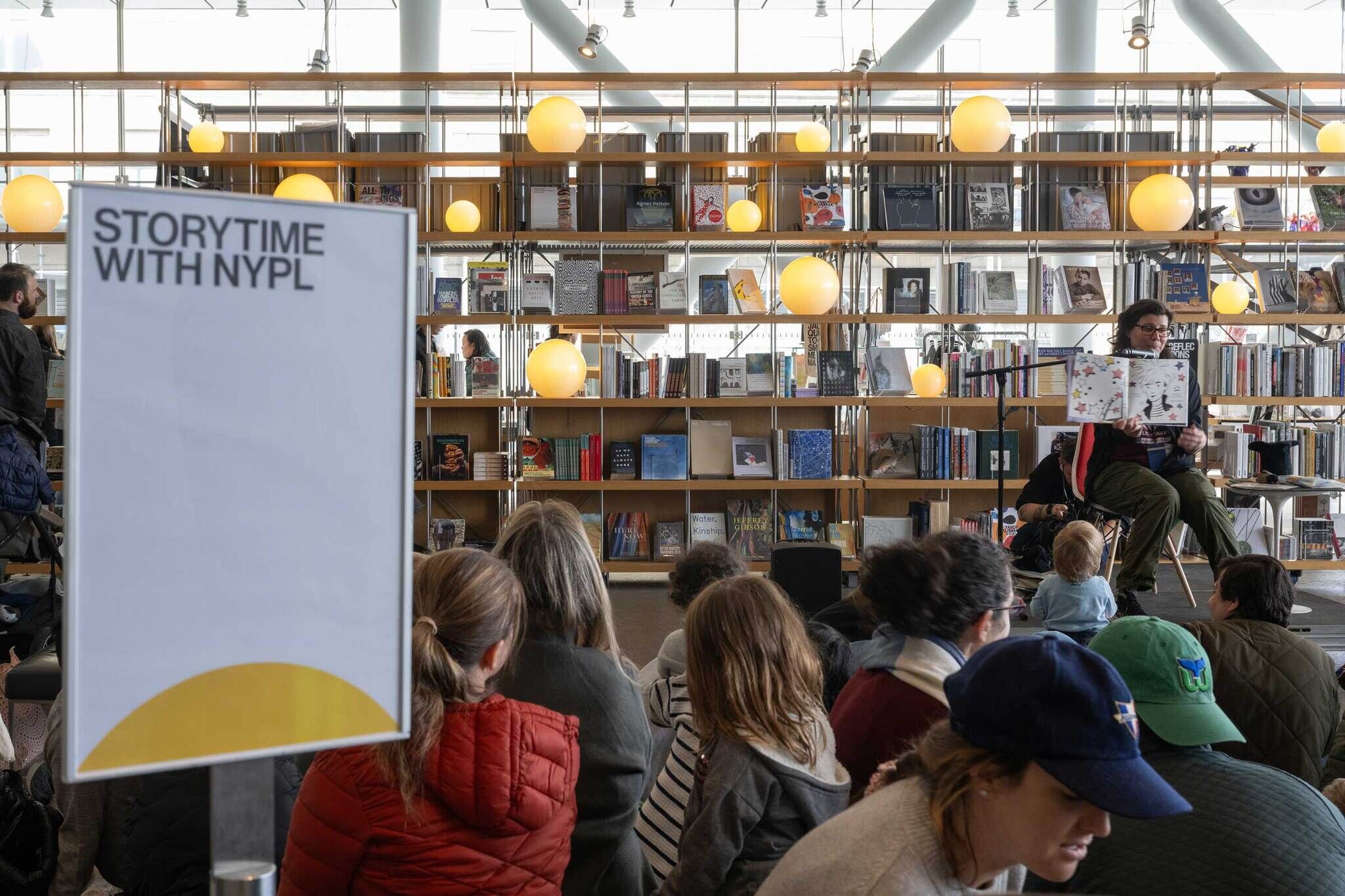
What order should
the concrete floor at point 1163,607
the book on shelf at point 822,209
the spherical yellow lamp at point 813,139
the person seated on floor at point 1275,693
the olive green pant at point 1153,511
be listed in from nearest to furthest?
the person seated on floor at point 1275,693 < the concrete floor at point 1163,607 < the olive green pant at point 1153,511 < the book on shelf at point 822,209 < the spherical yellow lamp at point 813,139

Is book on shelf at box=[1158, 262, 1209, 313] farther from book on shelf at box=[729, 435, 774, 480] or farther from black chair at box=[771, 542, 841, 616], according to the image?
black chair at box=[771, 542, 841, 616]

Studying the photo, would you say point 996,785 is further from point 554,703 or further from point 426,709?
point 554,703

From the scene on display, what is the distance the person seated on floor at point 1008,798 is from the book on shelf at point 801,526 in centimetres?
570

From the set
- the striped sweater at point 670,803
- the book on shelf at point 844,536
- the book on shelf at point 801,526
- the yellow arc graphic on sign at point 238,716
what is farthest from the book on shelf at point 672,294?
the yellow arc graphic on sign at point 238,716

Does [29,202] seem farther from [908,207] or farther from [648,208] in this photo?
[908,207]

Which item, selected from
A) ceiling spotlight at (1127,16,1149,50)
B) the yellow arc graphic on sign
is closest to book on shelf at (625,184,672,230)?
ceiling spotlight at (1127,16,1149,50)

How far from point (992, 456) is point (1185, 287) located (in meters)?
1.49

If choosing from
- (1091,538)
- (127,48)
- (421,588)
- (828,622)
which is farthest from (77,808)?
(127,48)

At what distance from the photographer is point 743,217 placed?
21.9 feet

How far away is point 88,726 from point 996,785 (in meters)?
0.81

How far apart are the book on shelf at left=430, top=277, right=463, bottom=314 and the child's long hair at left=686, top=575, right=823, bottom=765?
5204 mm

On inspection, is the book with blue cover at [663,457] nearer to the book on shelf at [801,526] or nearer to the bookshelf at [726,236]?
the bookshelf at [726,236]

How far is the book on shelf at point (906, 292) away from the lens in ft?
22.2

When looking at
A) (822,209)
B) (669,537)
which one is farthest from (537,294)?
(822,209)
